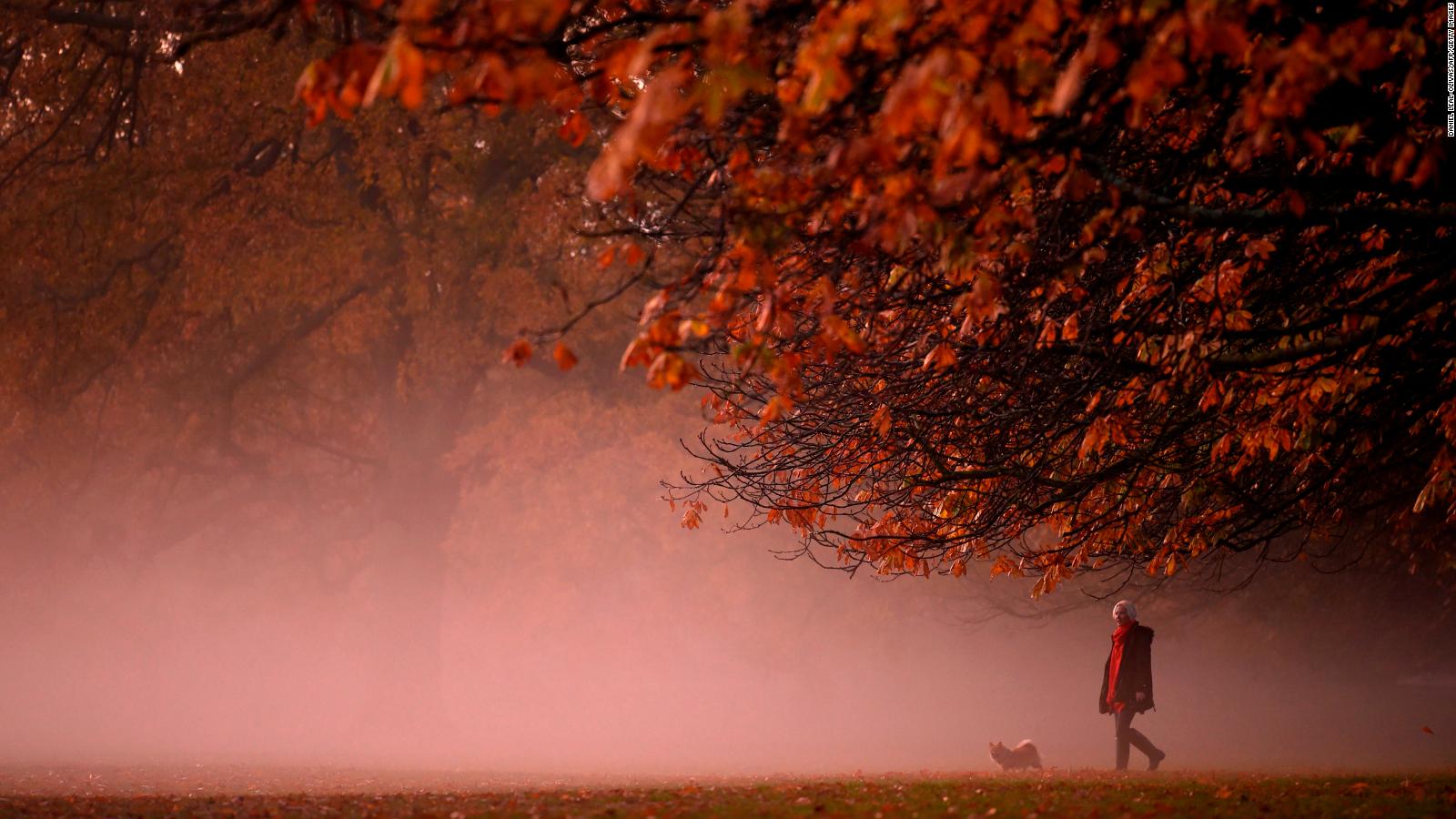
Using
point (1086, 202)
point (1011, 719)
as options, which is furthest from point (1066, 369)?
point (1011, 719)

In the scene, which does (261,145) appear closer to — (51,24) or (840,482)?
(51,24)

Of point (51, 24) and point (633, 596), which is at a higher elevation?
point (51, 24)

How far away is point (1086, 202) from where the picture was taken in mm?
5977

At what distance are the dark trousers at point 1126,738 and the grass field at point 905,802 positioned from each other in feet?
9.58

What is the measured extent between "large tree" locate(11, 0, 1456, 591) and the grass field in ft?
5.18

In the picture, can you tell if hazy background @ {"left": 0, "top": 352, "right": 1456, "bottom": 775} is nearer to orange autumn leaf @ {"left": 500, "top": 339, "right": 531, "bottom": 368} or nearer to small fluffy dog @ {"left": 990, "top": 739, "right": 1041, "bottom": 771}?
small fluffy dog @ {"left": 990, "top": 739, "right": 1041, "bottom": 771}

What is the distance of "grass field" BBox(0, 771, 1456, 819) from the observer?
770cm

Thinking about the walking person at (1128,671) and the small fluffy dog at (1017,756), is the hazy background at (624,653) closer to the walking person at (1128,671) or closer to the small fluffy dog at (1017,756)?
the small fluffy dog at (1017,756)

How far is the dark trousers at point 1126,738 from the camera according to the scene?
13.7 m

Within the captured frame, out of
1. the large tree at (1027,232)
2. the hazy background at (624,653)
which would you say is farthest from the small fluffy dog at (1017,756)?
the large tree at (1027,232)

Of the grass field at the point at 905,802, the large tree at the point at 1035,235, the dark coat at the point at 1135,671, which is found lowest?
the grass field at the point at 905,802

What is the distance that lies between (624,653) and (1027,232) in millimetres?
26801

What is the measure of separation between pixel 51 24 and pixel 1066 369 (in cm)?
1303

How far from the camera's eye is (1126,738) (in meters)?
14.0
